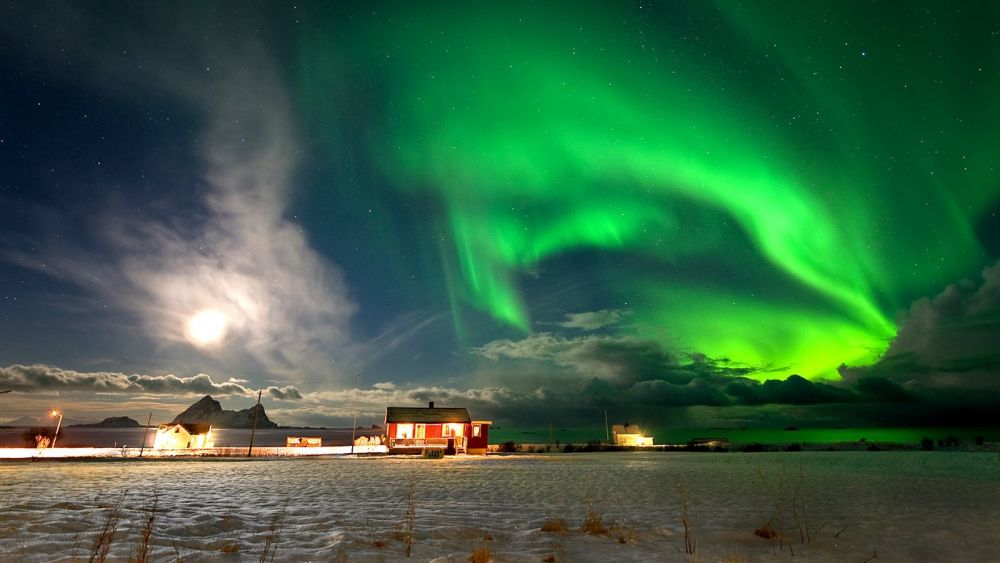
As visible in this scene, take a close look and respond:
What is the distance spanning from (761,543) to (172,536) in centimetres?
1018

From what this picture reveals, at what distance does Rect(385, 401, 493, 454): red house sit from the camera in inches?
2227

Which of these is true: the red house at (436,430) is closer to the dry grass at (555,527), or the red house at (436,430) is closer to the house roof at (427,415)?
the house roof at (427,415)

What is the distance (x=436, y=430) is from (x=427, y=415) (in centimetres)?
220

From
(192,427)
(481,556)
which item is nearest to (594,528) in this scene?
(481,556)

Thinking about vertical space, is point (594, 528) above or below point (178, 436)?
below

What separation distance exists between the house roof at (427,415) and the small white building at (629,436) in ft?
95.5

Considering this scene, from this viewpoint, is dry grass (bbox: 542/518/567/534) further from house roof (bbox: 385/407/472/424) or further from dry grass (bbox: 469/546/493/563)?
house roof (bbox: 385/407/472/424)

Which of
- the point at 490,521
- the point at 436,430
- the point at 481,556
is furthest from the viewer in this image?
the point at 436,430

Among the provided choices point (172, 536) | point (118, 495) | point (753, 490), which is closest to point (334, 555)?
point (172, 536)

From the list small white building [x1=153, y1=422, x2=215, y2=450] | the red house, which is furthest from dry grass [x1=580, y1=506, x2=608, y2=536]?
small white building [x1=153, y1=422, x2=215, y2=450]

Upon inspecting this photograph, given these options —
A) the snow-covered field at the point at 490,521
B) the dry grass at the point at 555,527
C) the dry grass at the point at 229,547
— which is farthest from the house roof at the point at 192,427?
the dry grass at the point at 555,527

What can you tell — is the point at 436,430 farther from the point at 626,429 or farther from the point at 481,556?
the point at 481,556

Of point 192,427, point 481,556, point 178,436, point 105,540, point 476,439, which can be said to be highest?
point 192,427

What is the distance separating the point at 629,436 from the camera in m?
77.4
